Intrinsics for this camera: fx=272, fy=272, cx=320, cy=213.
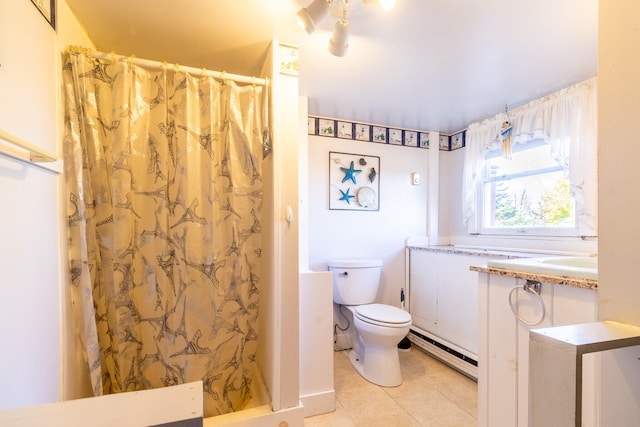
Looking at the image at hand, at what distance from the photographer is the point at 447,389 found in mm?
1893

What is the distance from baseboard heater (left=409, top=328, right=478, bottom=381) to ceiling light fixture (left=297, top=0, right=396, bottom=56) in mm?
2249

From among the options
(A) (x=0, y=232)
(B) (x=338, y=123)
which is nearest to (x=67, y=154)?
(A) (x=0, y=232)

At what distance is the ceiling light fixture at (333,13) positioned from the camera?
1.05 metres

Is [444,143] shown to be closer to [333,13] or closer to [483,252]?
[483,252]

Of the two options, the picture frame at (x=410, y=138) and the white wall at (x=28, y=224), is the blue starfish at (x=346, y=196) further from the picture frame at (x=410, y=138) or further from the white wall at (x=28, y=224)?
the white wall at (x=28, y=224)

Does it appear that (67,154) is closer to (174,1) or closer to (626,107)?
(174,1)

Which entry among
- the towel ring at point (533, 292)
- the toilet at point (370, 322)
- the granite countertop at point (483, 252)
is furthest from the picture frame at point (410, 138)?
the towel ring at point (533, 292)

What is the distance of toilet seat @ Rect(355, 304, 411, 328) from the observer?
73.8 inches

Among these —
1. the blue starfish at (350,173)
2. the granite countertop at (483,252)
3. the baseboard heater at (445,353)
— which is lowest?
the baseboard heater at (445,353)

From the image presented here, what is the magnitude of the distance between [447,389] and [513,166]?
1.86m

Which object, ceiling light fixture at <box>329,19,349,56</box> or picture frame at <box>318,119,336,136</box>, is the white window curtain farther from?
ceiling light fixture at <box>329,19,349,56</box>

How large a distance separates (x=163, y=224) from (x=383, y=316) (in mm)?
1535

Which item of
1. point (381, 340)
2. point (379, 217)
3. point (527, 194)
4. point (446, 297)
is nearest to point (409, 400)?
point (381, 340)

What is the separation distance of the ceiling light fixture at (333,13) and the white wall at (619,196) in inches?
29.2
